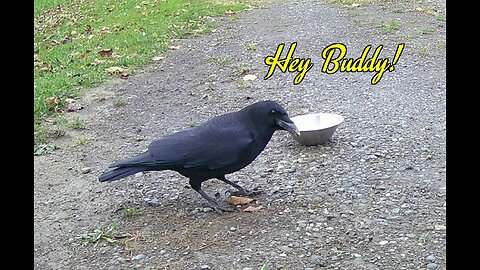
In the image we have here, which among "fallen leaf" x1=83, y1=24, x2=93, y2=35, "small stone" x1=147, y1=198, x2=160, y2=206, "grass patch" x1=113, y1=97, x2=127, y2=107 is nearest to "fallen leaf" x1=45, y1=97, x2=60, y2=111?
"grass patch" x1=113, y1=97, x2=127, y2=107

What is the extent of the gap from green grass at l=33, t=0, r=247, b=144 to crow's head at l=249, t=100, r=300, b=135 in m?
2.58

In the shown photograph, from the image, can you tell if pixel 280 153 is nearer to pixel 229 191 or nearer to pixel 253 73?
pixel 229 191

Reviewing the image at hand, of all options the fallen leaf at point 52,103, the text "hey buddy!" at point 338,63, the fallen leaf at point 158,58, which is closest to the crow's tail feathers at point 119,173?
the fallen leaf at point 52,103

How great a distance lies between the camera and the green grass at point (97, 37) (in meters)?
7.60

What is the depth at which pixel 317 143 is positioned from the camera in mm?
5215

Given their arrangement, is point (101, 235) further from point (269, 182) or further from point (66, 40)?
point (66, 40)

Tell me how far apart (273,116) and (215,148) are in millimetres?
415

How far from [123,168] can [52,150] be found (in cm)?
178

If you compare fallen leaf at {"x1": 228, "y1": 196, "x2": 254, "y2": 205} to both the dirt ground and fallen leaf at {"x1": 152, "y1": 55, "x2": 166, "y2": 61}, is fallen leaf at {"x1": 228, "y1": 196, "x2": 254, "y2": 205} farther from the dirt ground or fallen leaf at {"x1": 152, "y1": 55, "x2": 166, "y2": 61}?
fallen leaf at {"x1": 152, "y1": 55, "x2": 166, "y2": 61}

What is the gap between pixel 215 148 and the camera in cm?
410
